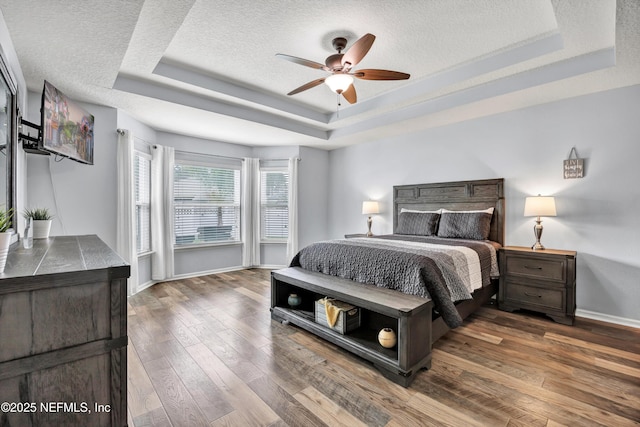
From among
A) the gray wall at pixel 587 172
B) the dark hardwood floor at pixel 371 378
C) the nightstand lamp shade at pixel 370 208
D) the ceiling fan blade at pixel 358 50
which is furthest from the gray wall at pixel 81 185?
the gray wall at pixel 587 172

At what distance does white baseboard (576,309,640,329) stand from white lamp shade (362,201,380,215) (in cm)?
280

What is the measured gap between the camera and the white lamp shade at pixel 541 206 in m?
3.14

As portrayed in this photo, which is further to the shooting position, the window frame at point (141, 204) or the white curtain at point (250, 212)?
the white curtain at point (250, 212)

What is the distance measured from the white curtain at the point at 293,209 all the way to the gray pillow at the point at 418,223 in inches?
77.8

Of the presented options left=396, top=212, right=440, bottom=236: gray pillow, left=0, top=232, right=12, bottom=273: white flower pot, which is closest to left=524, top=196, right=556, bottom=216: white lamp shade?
left=396, top=212, right=440, bottom=236: gray pillow

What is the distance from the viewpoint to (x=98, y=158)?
3.50 m

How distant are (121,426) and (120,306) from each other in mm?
508

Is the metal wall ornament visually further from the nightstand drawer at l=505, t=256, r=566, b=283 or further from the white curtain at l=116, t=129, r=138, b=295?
the white curtain at l=116, t=129, r=138, b=295

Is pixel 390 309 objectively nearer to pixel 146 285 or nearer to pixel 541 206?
pixel 541 206

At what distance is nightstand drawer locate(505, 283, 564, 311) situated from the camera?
9.87ft

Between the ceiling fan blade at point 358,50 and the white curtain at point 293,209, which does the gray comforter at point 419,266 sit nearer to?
the ceiling fan blade at point 358,50

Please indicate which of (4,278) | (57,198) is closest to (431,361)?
(4,278)

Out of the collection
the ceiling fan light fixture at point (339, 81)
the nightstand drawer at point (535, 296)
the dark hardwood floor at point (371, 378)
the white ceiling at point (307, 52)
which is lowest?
the dark hardwood floor at point (371, 378)

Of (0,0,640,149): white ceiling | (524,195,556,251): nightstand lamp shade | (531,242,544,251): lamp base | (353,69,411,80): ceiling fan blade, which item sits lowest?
(531,242,544,251): lamp base
